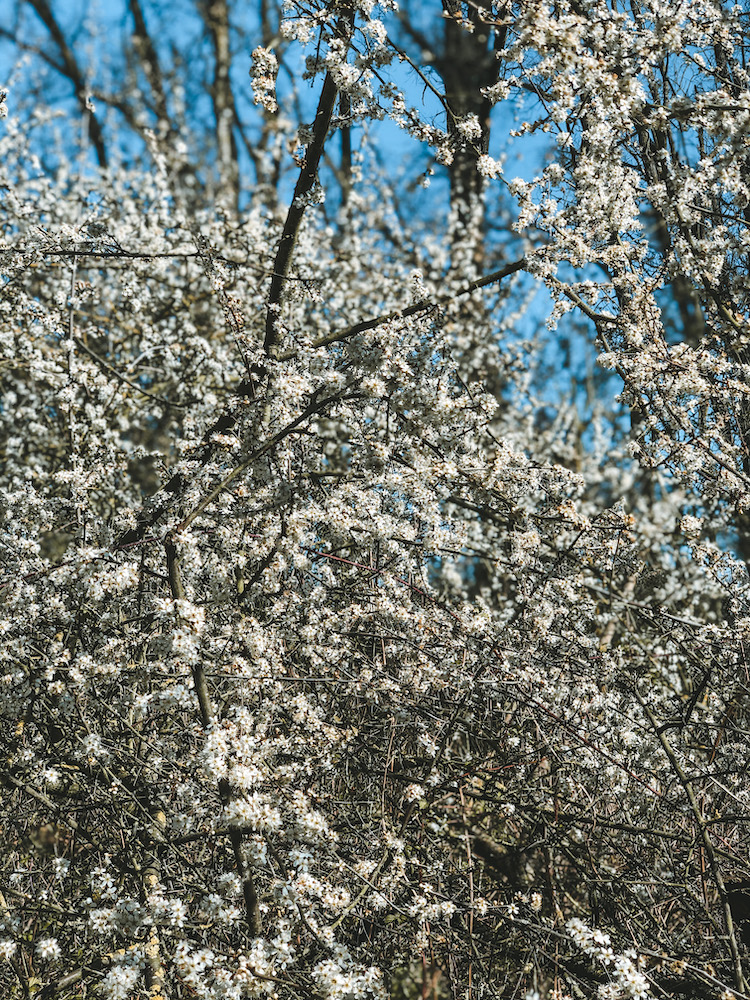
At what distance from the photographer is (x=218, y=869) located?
3314 mm

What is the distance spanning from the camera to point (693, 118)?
339cm

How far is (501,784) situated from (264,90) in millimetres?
3482

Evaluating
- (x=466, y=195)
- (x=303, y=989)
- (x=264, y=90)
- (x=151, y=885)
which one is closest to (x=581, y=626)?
(x=303, y=989)

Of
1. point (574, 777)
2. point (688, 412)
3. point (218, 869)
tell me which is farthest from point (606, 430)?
point (218, 869)

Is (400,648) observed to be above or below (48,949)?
above

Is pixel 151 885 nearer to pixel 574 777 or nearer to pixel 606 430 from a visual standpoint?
pixel 574 777

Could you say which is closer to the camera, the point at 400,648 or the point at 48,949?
the point at 48,949

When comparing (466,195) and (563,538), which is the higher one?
(466,195)

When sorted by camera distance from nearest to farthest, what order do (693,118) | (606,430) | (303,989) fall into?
(303,989), (693,118), (606,430)

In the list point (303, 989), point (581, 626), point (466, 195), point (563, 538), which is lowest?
point (303, 989)

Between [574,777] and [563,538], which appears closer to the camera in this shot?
[574,777]

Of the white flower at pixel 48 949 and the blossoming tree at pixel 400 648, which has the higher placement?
the blossoming tree at pixel 400 648

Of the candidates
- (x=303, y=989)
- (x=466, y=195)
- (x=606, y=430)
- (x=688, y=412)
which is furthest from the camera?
(x=466, y=195)

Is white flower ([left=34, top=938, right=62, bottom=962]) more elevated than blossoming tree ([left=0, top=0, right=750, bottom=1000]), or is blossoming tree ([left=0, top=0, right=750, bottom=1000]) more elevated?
blossoming tree ([left=0, top=0, right=750, bottom=1000])
